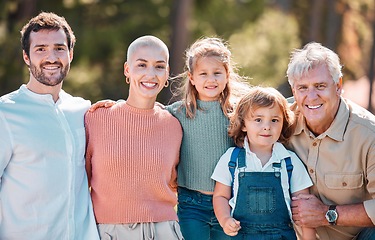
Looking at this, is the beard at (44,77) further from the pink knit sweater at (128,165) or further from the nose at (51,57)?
the pink knit sweater at (128,165)

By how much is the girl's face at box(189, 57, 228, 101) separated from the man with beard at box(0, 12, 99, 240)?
86cm

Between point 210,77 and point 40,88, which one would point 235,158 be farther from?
point 40,88

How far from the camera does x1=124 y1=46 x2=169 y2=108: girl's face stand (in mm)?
4602

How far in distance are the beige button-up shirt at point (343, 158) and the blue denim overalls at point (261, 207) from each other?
45 centimetres

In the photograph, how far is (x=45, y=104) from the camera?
4.45 meters

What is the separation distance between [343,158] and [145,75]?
4.84 feet

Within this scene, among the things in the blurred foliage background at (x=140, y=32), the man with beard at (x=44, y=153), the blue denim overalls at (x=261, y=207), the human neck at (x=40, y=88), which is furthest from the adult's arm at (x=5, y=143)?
the blurred foliage background at (x=140, y=32)

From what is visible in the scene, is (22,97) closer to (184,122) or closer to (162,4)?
(184,122)

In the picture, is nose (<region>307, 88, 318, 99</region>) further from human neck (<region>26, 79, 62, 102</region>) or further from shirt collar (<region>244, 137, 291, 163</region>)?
human neck (<region>26, 79, 62, 102</region>)

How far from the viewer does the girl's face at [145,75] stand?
15.1 ft

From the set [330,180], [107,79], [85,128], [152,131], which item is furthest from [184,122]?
[107,79]

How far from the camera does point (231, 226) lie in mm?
4426

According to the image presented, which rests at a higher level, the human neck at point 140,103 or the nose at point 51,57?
the nose at point 51,57

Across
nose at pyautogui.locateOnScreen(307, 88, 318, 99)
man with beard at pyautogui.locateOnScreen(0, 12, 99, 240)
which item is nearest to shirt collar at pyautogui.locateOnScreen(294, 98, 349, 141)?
nose at pyautogui.locateOnScreen(307, 88, 318, 99)
